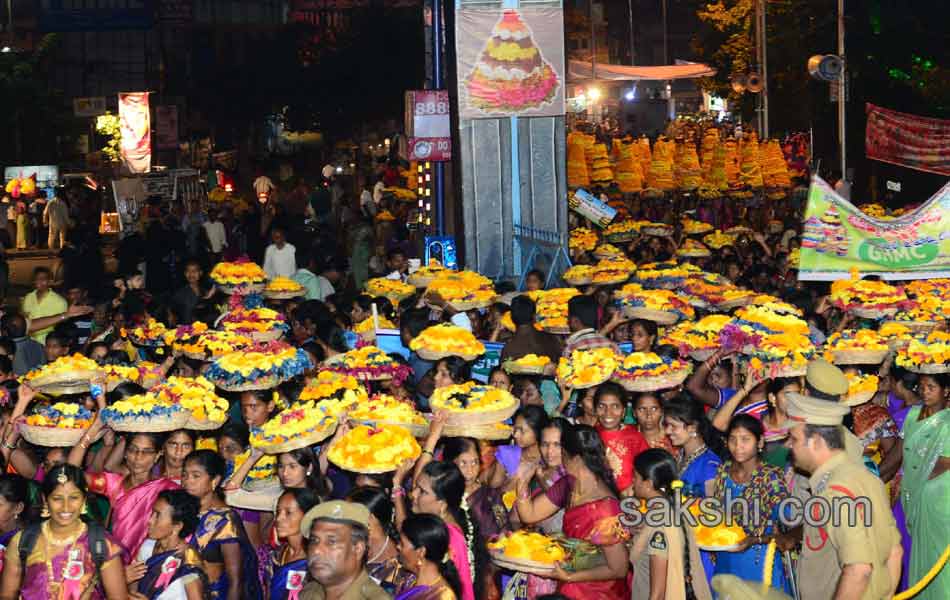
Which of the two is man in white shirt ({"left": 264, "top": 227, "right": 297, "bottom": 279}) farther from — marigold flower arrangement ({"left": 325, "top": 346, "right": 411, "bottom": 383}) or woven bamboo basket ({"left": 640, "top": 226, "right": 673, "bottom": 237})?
marigold flower arrangement ({"left": 325, "top": 346, "right": 411, "bottom": 383})

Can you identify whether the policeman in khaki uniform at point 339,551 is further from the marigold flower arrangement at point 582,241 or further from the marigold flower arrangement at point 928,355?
the marigold flower arrangement at point 582,241

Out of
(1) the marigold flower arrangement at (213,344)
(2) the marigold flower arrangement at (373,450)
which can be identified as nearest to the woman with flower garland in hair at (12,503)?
(2) the marigold flower arrangement at (373,450)

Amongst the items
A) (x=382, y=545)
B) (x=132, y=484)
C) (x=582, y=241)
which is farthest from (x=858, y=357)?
(x=582, y=241)

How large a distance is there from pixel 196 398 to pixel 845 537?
4.09 m

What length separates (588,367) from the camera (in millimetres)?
9211

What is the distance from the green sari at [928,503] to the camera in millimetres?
A: 7156

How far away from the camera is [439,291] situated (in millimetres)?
12852

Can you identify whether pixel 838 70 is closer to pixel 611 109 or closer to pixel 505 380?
pixel 505 380

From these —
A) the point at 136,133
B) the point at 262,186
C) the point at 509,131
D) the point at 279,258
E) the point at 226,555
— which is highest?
the point at 136,133

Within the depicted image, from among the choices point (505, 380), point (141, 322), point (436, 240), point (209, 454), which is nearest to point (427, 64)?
point (436, 240)

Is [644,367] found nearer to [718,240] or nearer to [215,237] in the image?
[718,240]

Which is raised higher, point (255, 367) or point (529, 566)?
point (255, 367)

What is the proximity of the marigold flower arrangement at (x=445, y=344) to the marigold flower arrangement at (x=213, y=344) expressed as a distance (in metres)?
1.22

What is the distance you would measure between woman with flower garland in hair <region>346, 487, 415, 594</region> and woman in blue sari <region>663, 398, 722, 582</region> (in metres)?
1.77
